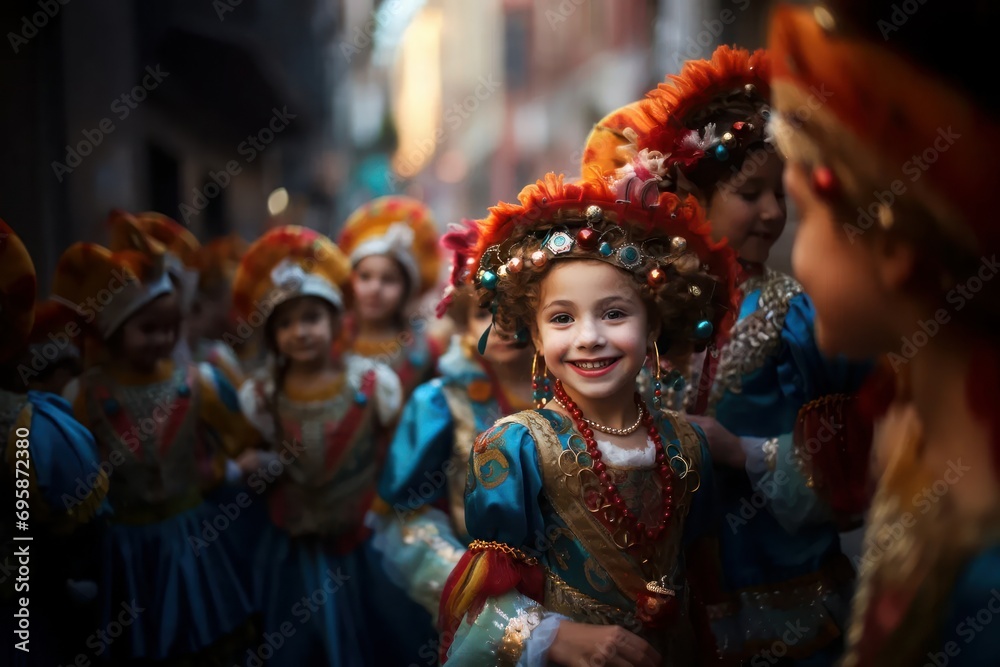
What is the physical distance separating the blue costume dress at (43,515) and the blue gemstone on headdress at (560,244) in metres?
1.64

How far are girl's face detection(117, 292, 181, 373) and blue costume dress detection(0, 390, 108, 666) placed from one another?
659mm

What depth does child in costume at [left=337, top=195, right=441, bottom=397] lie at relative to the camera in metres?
5.20

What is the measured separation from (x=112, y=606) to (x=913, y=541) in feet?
9.69

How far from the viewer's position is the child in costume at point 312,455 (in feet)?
13.0

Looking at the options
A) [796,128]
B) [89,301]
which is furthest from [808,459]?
[89,301]

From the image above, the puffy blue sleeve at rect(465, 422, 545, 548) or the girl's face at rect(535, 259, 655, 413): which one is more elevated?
the girl's face at rect(535, 259, 655, 413)

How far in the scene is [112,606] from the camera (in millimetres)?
3539

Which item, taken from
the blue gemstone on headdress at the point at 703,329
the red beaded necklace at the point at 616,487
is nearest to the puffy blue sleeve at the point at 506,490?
the red beaded necklace at the point at 616,487

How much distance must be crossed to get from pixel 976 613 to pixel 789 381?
127cm

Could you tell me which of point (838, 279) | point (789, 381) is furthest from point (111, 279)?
point (838, 279)

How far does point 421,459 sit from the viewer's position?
3344 millimetres

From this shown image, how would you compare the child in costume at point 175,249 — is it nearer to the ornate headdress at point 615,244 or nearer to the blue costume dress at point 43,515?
the blue costume dress at point 43,515

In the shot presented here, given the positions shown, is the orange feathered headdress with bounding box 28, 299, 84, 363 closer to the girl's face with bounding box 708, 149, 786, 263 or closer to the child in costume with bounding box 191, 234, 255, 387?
the child in costume with bounding box 191, 234, 255, 387

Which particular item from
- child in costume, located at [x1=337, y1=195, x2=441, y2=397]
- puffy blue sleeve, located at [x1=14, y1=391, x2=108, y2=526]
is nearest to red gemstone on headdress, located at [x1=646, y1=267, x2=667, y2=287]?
puffy blue sleeve, located at [x1=14, y1=391, x2=108, y2=526]
